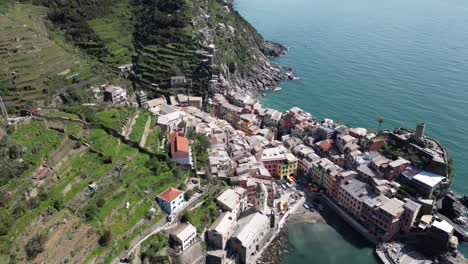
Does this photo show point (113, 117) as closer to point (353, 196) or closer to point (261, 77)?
point (353, 196)

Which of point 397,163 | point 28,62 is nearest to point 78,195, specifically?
point 28,62

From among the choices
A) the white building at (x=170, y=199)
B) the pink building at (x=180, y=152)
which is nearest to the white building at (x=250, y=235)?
the white building at (x=170, y=199)

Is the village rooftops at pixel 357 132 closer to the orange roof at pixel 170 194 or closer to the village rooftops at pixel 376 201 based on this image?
the village rooftops at pixel 376 201

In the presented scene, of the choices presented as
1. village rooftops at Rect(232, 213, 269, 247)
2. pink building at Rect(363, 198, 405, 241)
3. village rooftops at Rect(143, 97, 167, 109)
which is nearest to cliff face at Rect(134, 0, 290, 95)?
village rooftops at Rect(143, 97, 167, 109)

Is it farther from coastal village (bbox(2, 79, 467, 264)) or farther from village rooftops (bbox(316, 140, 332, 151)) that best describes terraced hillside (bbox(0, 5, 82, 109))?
village rooftops (bbox(316, 140, 332, 151))

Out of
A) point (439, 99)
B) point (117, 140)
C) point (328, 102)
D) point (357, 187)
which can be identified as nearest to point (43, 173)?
point (117, 140)

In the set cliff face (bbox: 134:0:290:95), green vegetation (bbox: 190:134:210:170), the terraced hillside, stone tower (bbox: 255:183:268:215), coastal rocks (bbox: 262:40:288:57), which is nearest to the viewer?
stone tower (bbox: 255:183:268:215)

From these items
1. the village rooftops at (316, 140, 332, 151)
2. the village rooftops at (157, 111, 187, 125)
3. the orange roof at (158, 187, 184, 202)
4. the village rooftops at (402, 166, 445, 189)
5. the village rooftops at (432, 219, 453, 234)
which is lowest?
the village rooftops at (432, 219, 453, 234)
